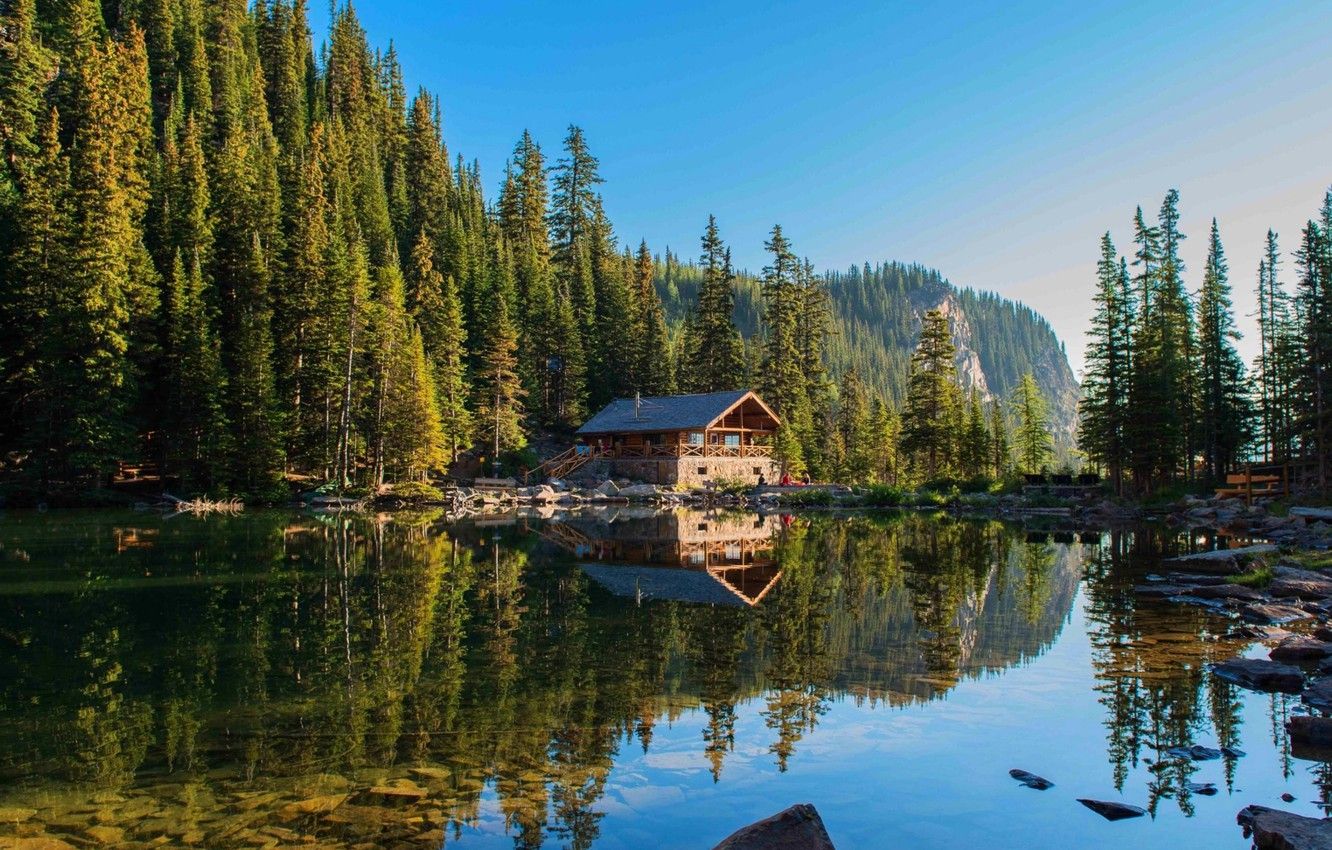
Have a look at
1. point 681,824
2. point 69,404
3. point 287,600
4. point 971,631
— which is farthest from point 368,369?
point 681,824

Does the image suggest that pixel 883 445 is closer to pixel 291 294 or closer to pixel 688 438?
pixel 688 438

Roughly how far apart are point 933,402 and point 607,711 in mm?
45800

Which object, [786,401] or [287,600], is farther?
[786,401]

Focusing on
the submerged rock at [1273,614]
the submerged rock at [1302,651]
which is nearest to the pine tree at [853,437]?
the submerged rock at [1273,614]

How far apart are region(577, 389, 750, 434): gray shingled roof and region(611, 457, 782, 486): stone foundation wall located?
7.13 ft

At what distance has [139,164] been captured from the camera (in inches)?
1897

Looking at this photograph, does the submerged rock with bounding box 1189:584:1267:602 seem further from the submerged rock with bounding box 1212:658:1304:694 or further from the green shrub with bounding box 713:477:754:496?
the green shrub with bounding box 713:477:754:496

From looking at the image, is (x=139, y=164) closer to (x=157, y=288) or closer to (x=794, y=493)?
(x=157, y=288)

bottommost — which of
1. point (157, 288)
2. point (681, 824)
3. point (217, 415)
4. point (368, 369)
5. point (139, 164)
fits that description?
point (681, 824)

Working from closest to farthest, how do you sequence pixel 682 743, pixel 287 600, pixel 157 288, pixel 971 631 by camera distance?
pixel 682 743, pixel 971 631, pixel 287 600, pixel 157 288

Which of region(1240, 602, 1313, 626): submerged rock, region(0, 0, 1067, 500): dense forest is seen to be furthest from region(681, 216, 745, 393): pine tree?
region(1240, 602, 1313, 626): submerged rock

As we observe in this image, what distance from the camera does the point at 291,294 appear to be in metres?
44.5

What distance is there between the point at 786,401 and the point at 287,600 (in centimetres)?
4565

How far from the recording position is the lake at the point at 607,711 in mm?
5590
